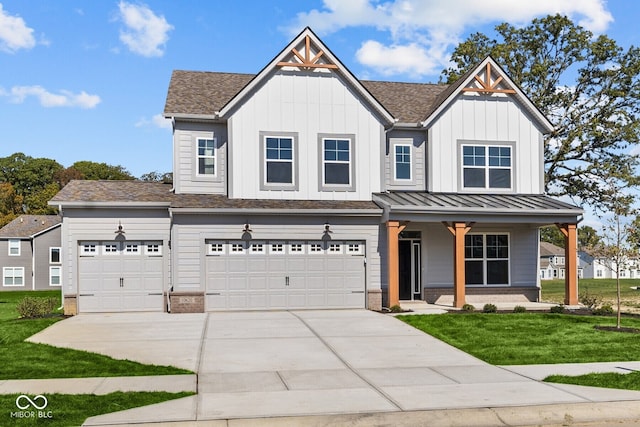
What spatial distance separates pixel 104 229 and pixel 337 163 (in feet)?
26.8

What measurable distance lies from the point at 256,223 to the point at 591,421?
14.4 meters

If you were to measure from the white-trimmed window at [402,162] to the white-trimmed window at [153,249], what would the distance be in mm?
8905

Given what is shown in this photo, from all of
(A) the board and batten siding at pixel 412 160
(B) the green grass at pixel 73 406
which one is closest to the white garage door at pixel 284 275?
(A) the board and batten siding at pixel 412 160

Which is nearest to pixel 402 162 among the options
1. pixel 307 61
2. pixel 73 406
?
pixel 307 61

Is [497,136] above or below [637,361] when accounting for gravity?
above

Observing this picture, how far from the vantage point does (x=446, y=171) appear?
25781mm

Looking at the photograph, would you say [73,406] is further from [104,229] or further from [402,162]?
[402,162]

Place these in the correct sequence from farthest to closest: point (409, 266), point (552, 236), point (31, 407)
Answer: point (552, 236) → point (409, 266) → point (31, 407)

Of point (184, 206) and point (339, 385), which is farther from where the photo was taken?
point (184, 206)

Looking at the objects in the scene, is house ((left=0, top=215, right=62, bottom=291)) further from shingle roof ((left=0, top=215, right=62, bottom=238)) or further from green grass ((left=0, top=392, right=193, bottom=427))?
green grass ((left=0, top=392, right=193, bottom=427))

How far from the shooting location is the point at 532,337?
17438mm

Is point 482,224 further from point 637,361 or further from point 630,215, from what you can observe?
point 637,361

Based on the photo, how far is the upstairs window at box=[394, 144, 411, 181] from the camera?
25812mm

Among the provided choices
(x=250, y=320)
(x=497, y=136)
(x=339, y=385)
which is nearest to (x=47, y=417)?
(x=339, y=385)
